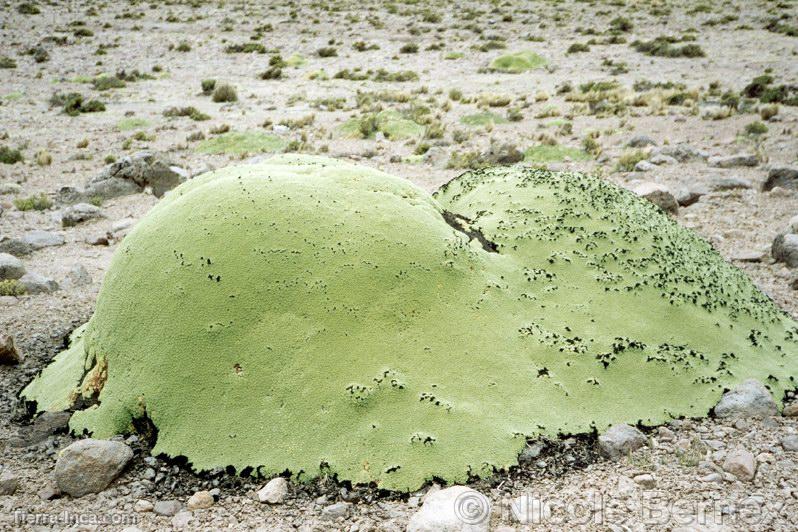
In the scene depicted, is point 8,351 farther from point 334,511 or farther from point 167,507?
point 334,511

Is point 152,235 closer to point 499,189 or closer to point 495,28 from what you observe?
point 499,189

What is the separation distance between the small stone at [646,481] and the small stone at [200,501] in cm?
297

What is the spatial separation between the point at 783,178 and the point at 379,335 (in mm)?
9578

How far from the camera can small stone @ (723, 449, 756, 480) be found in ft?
14.3

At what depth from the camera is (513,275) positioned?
600cm

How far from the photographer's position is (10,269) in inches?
339

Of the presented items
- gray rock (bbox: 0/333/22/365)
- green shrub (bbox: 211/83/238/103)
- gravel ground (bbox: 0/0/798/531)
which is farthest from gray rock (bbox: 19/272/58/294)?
green shrub (bbox: 211/83/238/103)

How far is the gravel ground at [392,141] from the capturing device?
4.28m

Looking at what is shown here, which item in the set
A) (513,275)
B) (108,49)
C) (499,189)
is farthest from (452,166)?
(108,49)

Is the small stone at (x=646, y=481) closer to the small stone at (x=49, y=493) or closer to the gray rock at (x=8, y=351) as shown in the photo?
the small stone at (x=49, y=493)

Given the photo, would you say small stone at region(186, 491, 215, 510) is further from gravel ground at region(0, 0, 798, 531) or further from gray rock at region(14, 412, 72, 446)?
gray rock at region(14, 412, 72, 446)

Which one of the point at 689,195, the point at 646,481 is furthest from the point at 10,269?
the point at 689,195

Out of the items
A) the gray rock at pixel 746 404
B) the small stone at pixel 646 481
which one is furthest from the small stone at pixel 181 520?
the gray rock at pixel 746 404

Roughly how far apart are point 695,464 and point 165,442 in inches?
156
